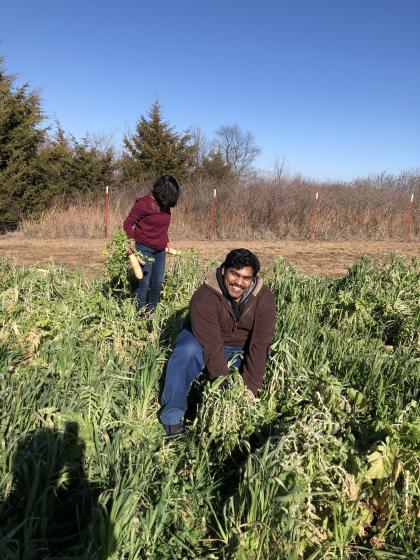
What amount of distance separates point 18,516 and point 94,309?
6.84 ft

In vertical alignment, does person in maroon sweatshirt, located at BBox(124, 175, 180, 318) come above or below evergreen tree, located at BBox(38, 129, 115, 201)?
below


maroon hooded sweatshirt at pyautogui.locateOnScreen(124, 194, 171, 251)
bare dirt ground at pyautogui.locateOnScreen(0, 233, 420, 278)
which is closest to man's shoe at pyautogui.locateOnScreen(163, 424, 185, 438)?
maroon hooded sweatshirt at pyautogui.locateOnScreen(124, 194, 171, 251)

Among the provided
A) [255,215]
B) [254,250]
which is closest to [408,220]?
[255,215]

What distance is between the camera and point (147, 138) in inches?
760

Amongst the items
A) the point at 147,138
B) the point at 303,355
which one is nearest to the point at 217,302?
the point at 303,355

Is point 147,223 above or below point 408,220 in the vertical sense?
below

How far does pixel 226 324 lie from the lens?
2779 mm

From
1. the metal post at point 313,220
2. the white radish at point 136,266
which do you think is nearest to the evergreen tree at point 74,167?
the metal post at point 313,220

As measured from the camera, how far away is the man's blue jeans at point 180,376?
2.50m

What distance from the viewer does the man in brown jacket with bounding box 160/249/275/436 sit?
→ 2555 mm

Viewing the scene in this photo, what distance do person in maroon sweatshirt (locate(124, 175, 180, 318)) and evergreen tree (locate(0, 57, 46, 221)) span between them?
9.83 metres

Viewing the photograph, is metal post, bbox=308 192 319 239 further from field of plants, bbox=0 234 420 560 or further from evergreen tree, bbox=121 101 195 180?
field of plants, bbox=0 234 420 560

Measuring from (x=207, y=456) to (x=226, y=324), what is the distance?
2.96 ft

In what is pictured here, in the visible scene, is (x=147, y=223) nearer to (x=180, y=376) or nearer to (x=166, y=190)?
(x=166, y=190)
